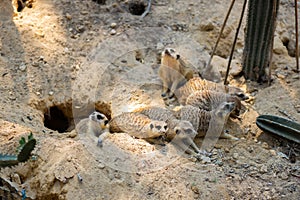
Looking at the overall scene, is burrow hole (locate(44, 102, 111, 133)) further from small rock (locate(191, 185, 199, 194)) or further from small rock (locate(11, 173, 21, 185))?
small rock (locate(191, 185, 199, 194))

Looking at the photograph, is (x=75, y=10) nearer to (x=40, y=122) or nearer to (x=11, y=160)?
(x=40, y=122)

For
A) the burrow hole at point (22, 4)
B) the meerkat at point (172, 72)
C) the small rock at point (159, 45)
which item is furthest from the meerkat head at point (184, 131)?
the burrow hole at point (22, 4)

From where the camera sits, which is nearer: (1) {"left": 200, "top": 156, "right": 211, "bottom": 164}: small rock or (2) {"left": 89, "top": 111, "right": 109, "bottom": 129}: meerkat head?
(1) {"left": 200, "top": 156, "right": 211, "bottom": 164}: small rock

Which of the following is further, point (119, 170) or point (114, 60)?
point (114, 60)

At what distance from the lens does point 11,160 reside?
2385 mm

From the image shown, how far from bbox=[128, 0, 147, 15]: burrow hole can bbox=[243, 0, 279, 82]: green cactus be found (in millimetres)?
1190

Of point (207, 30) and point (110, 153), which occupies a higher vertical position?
point (207, 30)

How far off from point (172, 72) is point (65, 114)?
2.92 feet

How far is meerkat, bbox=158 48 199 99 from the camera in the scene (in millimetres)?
4008

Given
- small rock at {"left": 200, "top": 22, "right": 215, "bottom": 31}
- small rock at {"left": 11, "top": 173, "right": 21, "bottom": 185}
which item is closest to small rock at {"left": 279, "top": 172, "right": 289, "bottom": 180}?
small rock at {"left": 11, "top": 173, "right": 21, "bottom": 185}

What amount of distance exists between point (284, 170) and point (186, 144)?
636 millimetres

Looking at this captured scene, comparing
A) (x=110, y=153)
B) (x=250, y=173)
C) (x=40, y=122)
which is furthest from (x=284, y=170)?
(x=40, y=122)

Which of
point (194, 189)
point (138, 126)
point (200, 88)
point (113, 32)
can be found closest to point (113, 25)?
point (113, 32)

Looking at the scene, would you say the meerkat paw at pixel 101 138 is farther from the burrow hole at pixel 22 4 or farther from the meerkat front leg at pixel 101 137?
the burrow hole at pixel 22 4
